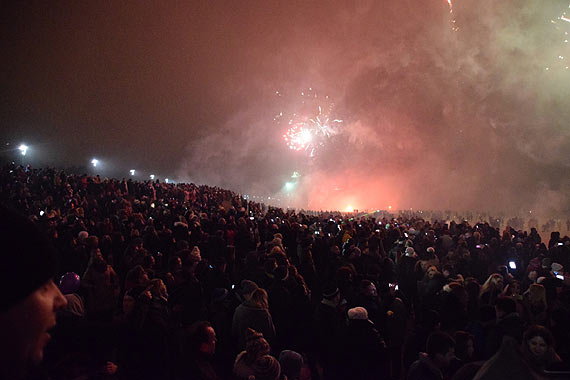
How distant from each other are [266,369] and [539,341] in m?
3.11

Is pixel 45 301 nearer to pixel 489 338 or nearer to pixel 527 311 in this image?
pixel 489 338

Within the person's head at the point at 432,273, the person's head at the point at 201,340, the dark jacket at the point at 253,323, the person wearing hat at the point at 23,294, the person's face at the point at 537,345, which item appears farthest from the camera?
the person's head at the point at 432,273

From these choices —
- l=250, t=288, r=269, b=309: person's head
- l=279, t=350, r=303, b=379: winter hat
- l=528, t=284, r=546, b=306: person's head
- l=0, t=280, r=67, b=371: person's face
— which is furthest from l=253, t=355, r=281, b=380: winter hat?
l=528, t=284, r=546, b=306: person's head

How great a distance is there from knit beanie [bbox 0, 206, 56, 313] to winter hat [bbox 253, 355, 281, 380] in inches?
108

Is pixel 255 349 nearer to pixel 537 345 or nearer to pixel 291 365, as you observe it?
pixel 291 365

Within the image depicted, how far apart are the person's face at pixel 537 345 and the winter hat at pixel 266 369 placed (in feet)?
9.67

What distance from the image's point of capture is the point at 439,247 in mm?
13422

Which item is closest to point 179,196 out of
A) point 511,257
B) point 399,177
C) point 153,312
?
point 511,257

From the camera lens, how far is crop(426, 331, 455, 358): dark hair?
390cm

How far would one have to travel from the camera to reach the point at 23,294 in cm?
118

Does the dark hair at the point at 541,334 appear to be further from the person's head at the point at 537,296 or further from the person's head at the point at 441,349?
the person's head at the point at 537,296

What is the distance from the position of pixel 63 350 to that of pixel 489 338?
526 centimetres

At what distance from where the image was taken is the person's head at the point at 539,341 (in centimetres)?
Result: 412

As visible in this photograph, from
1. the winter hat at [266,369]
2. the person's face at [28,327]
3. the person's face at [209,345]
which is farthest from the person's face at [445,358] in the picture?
the person's face at [28,327]
